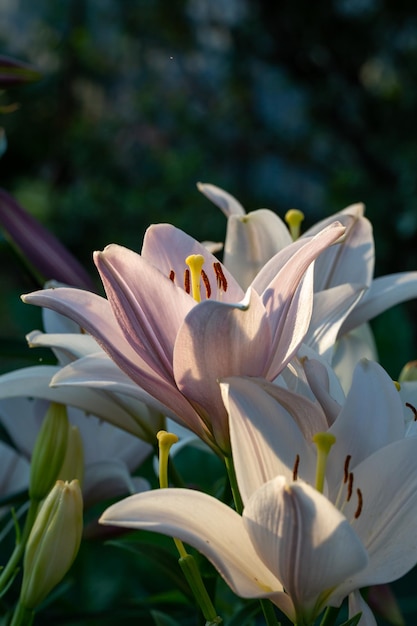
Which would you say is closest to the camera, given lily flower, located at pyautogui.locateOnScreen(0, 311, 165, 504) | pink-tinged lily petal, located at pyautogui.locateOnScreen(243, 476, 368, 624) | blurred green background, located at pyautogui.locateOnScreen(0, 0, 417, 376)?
pink-tinged lily petal, located at pyautogui.locateOnScreen(243, 476, 368, 624)

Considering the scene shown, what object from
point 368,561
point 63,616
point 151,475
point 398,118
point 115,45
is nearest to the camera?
point 368,561

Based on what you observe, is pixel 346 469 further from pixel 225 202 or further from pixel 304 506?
pixel 225 202

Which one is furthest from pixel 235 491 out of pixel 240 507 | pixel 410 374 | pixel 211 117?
pixel 211 117

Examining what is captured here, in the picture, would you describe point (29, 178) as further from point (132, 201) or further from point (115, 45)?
point (132, 201)

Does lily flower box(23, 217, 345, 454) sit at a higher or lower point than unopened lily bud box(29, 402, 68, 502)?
higher

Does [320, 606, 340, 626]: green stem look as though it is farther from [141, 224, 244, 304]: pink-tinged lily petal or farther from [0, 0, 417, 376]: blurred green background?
[0, 0, 417, 376]: blurred green background

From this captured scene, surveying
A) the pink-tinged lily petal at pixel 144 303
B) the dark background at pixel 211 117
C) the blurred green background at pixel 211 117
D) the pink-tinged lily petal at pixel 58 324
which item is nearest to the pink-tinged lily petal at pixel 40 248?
the pink-tinged lily petal at pixel 58 324

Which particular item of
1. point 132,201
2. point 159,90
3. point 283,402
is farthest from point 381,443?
point 159,90

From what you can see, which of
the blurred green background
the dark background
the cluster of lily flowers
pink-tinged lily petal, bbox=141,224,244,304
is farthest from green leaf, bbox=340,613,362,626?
the blurred green background
